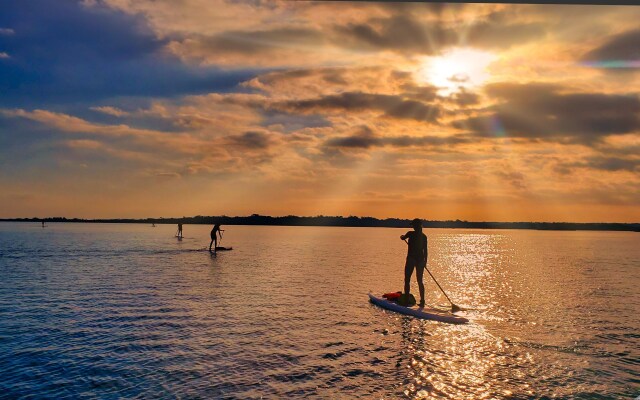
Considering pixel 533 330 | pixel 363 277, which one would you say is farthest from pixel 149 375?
pixel 363 277

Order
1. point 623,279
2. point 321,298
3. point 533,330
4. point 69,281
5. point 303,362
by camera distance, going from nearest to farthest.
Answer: point 303,362 → point 533,330 → point 321,298 → point 69,281 → point 623,279

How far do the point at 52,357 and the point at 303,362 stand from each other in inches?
282

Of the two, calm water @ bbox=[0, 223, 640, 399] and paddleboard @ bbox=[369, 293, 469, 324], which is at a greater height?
paddleboard @ bbox=[369, 293, 469, 324]

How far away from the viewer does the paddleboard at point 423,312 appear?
1864cm

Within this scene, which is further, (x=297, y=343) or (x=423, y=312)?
(x=423, y=312)

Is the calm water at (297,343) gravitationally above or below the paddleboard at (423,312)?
below

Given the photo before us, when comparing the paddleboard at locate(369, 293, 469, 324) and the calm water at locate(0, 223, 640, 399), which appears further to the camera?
the paddleboard at locate(369, 293, 469, 324)

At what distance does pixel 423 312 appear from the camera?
19781 mm

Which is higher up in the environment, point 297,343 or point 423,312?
point 423,312

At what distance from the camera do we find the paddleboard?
734 inches

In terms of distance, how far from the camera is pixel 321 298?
2380cm

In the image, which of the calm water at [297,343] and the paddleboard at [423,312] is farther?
the paddleboard at [423,312]

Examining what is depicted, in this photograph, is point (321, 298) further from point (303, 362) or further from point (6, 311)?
point (6, 311)

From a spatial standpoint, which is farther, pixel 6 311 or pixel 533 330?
pixel 6 311
